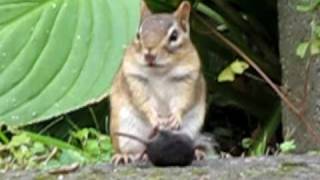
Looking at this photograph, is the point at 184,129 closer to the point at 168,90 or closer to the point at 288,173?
the point at 168,90

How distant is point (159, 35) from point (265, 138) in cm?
132

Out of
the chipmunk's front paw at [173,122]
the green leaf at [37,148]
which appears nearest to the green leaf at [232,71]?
the green leaf at [37,148]

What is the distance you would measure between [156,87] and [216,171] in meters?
0.57

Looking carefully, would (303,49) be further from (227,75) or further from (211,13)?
(211,13)

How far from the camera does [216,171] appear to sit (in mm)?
3342

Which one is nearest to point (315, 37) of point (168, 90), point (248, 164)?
point (168, 90)

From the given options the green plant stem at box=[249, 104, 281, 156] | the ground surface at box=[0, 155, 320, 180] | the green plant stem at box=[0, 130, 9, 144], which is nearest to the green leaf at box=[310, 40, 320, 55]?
the green plant stem at box=[249, 104, 281, 156]

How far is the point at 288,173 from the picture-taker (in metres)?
3.29

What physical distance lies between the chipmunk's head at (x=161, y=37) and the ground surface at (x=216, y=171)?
15.6 inches

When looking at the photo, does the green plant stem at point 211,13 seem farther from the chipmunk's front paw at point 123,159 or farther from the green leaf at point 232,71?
the chipmunk's front paw at point 123,159

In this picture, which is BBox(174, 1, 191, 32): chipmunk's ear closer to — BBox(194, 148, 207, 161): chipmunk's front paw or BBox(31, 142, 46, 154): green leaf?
BBox(194, 148, 207, 161): chipmunk's front paw

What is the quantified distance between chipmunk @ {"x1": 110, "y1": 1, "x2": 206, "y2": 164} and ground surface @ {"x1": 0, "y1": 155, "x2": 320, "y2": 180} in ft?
0.96

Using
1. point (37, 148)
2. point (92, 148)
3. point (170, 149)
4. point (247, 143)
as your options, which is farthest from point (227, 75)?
point (170, 149)

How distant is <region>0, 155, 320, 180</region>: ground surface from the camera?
3.26 meters
